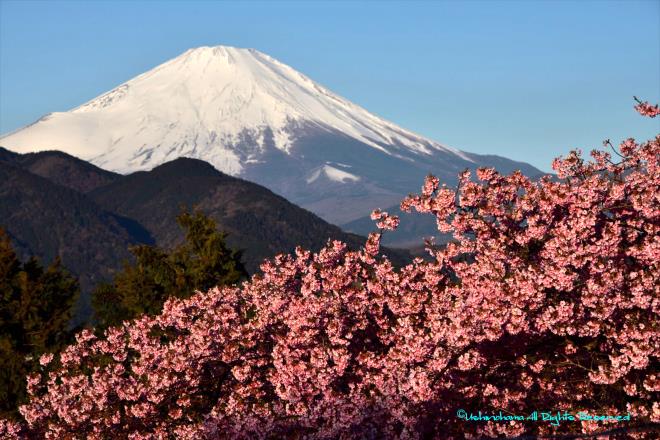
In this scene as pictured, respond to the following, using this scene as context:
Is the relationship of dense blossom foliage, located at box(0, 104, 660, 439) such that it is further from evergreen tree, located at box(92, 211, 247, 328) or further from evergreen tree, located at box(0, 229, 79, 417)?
evergreen tree, located at box(0, 229, 79, 417)

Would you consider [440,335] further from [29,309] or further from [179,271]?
[29,309]

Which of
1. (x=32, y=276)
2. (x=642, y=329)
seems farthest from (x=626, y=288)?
(x=32, y=276)

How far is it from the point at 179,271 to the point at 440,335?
151 feet

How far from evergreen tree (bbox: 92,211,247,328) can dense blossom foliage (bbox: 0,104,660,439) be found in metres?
36.4

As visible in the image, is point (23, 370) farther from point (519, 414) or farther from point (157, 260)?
point (519, 414)

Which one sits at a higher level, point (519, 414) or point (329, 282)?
point (329, 282)

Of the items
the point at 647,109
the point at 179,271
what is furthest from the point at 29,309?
the point at 647,109

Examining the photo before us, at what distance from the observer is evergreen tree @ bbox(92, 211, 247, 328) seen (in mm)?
63938

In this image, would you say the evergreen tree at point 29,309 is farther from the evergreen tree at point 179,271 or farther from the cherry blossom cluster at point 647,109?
the cherry blossom cluster at point 647,109

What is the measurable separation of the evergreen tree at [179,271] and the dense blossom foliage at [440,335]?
3640 cm

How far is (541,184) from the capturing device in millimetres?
23172

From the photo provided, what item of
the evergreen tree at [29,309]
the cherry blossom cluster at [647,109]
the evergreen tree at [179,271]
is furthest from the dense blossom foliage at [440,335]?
the evergreen tree at [29,309]

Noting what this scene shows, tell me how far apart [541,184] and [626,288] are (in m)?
4.30

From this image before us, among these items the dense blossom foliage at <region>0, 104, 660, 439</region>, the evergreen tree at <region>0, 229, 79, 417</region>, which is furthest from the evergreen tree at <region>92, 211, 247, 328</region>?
the dense blossom foliage at <region>0, 104, 660, 439</region>
